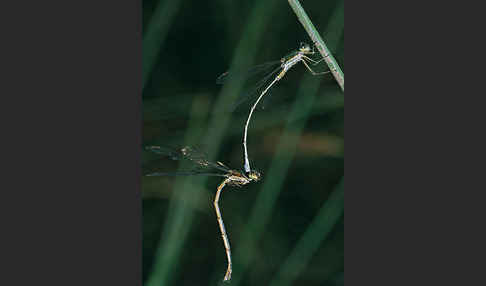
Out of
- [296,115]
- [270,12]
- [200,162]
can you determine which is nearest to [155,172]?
[200,162]

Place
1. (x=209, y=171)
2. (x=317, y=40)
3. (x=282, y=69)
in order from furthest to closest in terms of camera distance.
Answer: (x=209, y=171), (x=282, y=69), (x=317, y=40)

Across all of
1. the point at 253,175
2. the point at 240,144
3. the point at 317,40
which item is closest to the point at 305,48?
the point at 317,40

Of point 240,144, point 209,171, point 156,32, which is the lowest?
point 209,171

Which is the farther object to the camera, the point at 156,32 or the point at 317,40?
the point at 156,32

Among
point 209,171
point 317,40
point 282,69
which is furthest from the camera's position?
point 209,171

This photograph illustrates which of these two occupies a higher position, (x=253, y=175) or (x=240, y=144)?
(x=240, y=144)

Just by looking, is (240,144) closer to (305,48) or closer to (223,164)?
(223,164)
